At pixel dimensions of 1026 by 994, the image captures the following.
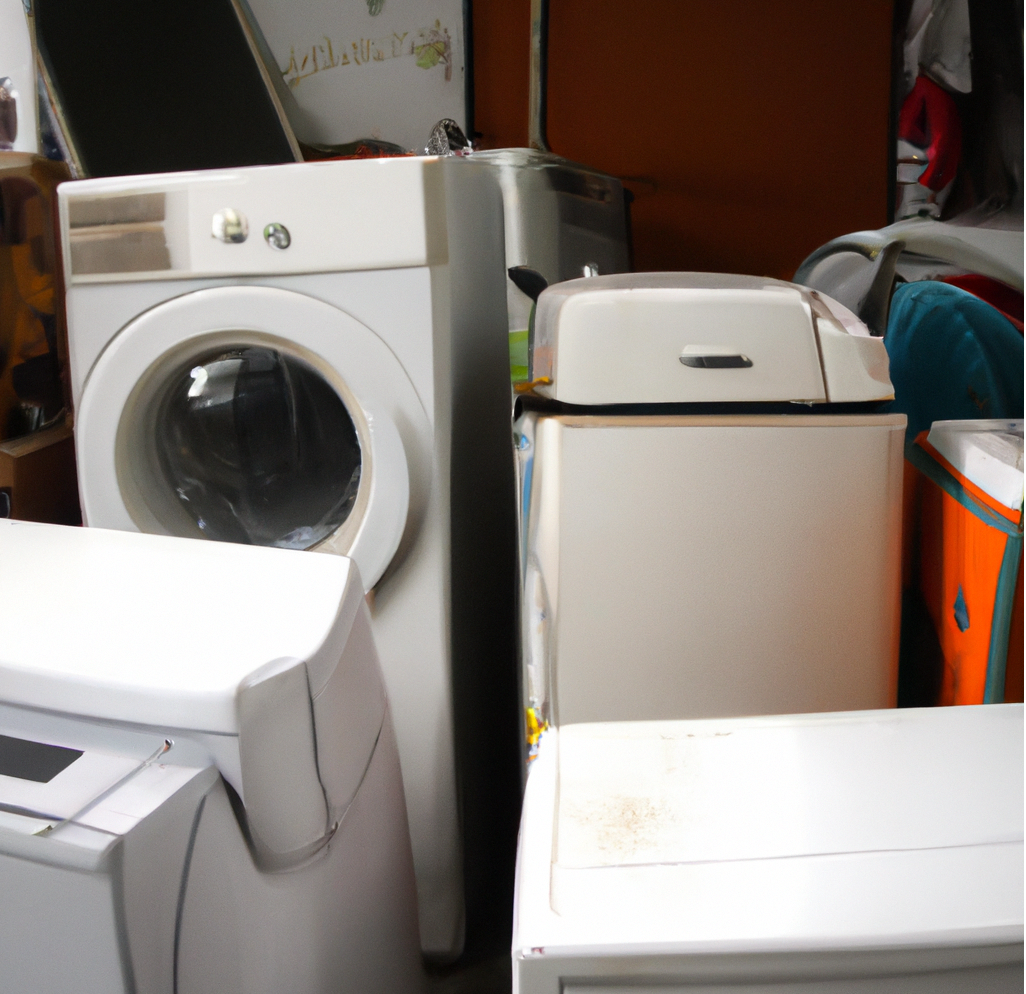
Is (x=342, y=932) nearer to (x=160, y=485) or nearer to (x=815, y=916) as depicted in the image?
(x=815, y=916)

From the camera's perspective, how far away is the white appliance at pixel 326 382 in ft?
3.41

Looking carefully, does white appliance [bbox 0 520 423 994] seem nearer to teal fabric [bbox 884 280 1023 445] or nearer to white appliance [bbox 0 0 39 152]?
teal fabric [bbox 884 280 1023 445]

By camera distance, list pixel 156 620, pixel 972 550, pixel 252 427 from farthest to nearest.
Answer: pixel 252 427 → pixel 972 550 → pixel 156 620

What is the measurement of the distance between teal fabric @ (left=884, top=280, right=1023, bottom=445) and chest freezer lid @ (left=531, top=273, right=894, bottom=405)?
0.25 feet

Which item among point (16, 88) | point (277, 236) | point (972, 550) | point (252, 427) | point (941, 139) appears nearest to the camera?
point (941, 139)

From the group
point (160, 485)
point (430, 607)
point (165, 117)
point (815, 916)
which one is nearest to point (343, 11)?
point (165, 117)

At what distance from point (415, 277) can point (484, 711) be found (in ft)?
2.18

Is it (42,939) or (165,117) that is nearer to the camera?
(42,939)

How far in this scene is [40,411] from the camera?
1416mm

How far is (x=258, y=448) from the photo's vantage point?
1211 mm

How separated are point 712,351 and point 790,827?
1.63ft

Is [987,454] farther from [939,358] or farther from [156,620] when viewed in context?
[156,620]

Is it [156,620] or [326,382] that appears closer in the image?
[156,620]

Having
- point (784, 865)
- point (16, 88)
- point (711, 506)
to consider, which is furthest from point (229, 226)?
point (784, 865)
